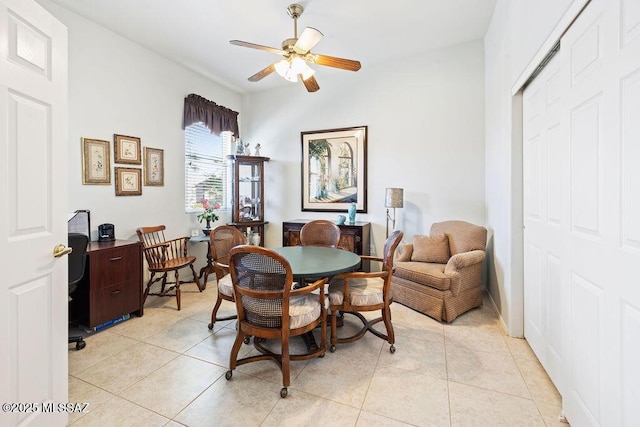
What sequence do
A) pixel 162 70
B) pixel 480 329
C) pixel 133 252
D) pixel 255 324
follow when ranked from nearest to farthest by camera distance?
pixel 255 324, pixel 480 329, pixel 133 252, pixel 162 70

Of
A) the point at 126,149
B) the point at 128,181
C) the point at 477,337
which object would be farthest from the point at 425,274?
the point at 126,149

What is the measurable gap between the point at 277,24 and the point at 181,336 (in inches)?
131

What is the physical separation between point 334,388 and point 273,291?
2.51ft

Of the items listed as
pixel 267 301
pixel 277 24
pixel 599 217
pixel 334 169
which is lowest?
pixel 267 301

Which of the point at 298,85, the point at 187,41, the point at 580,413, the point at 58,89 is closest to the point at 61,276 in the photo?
the point at 58,89

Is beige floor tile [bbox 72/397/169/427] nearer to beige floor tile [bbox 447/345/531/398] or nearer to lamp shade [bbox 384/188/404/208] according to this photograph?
beige floor tile [bbox 447/345/531/398]

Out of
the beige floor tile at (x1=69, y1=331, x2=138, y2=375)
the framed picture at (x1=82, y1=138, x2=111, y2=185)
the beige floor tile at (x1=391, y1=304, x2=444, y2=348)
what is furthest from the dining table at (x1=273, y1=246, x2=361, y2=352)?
the framed picture at (x1=82, y1=138, x2=111, y2=185)

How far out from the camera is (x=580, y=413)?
1.37m

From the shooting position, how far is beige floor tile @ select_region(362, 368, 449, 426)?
159 centimetres

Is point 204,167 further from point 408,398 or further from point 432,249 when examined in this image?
point 408,398

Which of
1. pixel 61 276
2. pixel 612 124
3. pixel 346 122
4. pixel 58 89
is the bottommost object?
pixel 61 276

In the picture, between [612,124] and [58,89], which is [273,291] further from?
[612,124]

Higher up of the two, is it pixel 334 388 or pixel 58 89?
pixel 58 89

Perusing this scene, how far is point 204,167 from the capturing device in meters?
4.38
